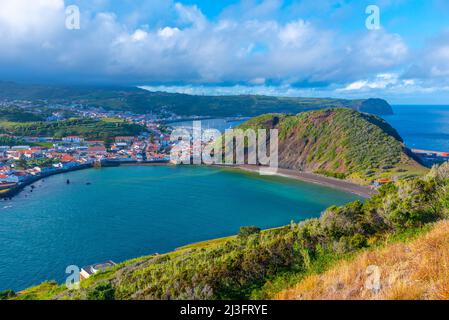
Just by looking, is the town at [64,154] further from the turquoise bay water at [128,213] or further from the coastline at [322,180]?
the coastline at [322,180]

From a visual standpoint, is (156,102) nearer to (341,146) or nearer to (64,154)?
(64,154)

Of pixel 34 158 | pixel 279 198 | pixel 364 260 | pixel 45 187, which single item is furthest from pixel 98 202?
pixel 364 260

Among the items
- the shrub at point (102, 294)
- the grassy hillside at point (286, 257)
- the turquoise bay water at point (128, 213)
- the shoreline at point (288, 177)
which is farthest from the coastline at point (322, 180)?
the shrub at point (102, 294)

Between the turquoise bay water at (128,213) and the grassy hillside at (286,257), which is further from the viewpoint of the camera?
the turquoise bay water at (128,213)

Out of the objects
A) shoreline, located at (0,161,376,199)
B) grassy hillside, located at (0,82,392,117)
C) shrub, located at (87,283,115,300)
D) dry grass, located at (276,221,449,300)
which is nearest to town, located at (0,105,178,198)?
shoreline, located at (0,161,376,199)

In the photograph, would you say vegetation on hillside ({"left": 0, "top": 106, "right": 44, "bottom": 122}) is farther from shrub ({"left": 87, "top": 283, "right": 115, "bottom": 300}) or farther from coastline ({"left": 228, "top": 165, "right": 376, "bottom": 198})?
shrub ({"left": 87, "top": 283, "right": 115, "bottom": 300})

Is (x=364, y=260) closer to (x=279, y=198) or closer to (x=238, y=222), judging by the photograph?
(x=238, y=222)
